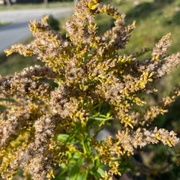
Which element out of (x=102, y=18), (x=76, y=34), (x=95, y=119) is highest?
(x=76, y=34)

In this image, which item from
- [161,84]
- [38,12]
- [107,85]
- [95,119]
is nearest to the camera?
[107,85]

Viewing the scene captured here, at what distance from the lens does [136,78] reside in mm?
2797

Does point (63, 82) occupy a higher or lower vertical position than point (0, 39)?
higher

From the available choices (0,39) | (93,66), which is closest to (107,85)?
(93,66)

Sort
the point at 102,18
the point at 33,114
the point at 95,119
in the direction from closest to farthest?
the point at 33,114
the point at 95,119
the point at 102,18

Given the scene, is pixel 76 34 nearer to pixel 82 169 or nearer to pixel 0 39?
pixel 82 169

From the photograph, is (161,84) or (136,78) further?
(161,84)

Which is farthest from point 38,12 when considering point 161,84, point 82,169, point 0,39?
point 82,169

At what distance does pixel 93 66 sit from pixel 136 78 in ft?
1.10

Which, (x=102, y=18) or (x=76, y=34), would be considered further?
(x=102, y=18)

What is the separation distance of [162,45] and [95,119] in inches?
35.3

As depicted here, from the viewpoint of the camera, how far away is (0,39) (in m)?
19.0

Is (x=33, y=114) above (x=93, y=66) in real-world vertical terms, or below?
below

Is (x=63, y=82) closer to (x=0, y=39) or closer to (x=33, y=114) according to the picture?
(x=33, y=114)
